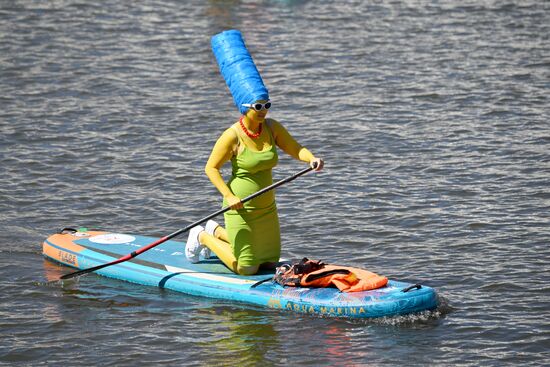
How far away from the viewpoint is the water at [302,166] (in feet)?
33.1

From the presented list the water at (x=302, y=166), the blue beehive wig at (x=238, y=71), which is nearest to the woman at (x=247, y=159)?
the blue beehive wig at (x=238, y=71)

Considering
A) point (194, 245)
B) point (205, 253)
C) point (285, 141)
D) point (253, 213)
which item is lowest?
point (205, 253)

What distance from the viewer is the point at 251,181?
10.6 m

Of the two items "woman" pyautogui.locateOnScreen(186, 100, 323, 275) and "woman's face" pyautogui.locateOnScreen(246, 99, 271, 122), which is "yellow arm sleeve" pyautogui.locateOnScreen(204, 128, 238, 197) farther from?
"woman's face" pyautogui.locateOnScreen(246, 99, 271, 122)

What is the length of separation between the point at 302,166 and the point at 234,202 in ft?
16.7

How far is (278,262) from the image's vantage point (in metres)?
11.0

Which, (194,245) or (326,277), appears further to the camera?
(194,245)

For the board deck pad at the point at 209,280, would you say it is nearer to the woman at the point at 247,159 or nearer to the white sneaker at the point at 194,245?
the white sneaker at the point at 194,245

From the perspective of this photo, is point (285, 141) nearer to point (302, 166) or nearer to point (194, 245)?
point (194, 245)

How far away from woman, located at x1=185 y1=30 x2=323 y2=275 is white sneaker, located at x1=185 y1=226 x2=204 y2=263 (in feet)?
1.18

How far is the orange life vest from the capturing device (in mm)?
10234

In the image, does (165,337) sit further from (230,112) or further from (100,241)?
(230,112)

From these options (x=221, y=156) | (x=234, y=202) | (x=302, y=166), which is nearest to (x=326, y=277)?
(x=234, y=202)

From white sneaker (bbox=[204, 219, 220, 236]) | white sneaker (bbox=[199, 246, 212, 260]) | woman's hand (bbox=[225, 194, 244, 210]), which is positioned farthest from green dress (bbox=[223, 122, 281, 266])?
white sneaker (bbox=[199, 246, 212, 260])
